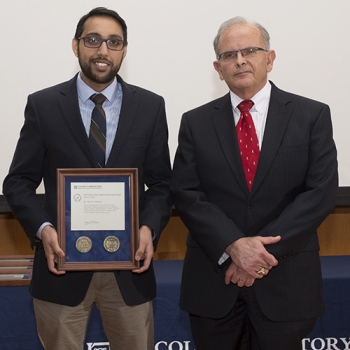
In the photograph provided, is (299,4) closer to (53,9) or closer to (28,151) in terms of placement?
(53,9)

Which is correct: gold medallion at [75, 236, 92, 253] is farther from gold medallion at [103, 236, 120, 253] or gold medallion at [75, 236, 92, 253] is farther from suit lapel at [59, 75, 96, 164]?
suit lapel at [59, 75, 96, 164]

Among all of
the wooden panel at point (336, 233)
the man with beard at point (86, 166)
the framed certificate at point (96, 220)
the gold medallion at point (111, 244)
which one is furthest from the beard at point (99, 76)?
the wooden panel at point (336, 233)

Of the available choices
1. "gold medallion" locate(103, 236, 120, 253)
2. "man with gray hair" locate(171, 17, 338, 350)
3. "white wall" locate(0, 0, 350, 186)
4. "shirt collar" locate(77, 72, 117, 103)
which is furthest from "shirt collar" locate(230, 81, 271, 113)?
"white wall" locate(0, 0, 350, 186)

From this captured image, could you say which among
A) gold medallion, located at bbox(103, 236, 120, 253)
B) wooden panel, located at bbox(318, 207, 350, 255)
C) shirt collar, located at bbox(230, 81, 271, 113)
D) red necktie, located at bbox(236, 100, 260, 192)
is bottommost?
wooden panel, located at bbox(318, 207, 350, 255)

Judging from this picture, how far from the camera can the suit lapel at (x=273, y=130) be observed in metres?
2.33

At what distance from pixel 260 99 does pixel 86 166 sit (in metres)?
0.73

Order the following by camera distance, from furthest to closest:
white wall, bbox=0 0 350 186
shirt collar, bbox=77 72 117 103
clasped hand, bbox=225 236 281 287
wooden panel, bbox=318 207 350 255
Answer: wooden panel, bbox=318 207 350 255
white wall, bbox=0 0 350 186
shirt collar, bbox=77 72 117 103
clasped hand, bbox=225 236 281 287

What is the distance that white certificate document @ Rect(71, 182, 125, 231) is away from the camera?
7.50ft

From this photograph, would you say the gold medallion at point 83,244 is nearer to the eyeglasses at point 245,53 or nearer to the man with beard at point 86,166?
the man with beard at point 86,166

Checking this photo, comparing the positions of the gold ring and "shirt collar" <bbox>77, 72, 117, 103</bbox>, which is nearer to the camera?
the gold ring

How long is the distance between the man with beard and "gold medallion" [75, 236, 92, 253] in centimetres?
15

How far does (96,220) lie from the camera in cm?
229

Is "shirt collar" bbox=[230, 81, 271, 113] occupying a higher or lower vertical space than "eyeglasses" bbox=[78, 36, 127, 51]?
lower

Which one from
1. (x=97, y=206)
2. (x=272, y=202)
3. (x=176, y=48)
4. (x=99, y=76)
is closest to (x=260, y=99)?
(x=272, y=202)
